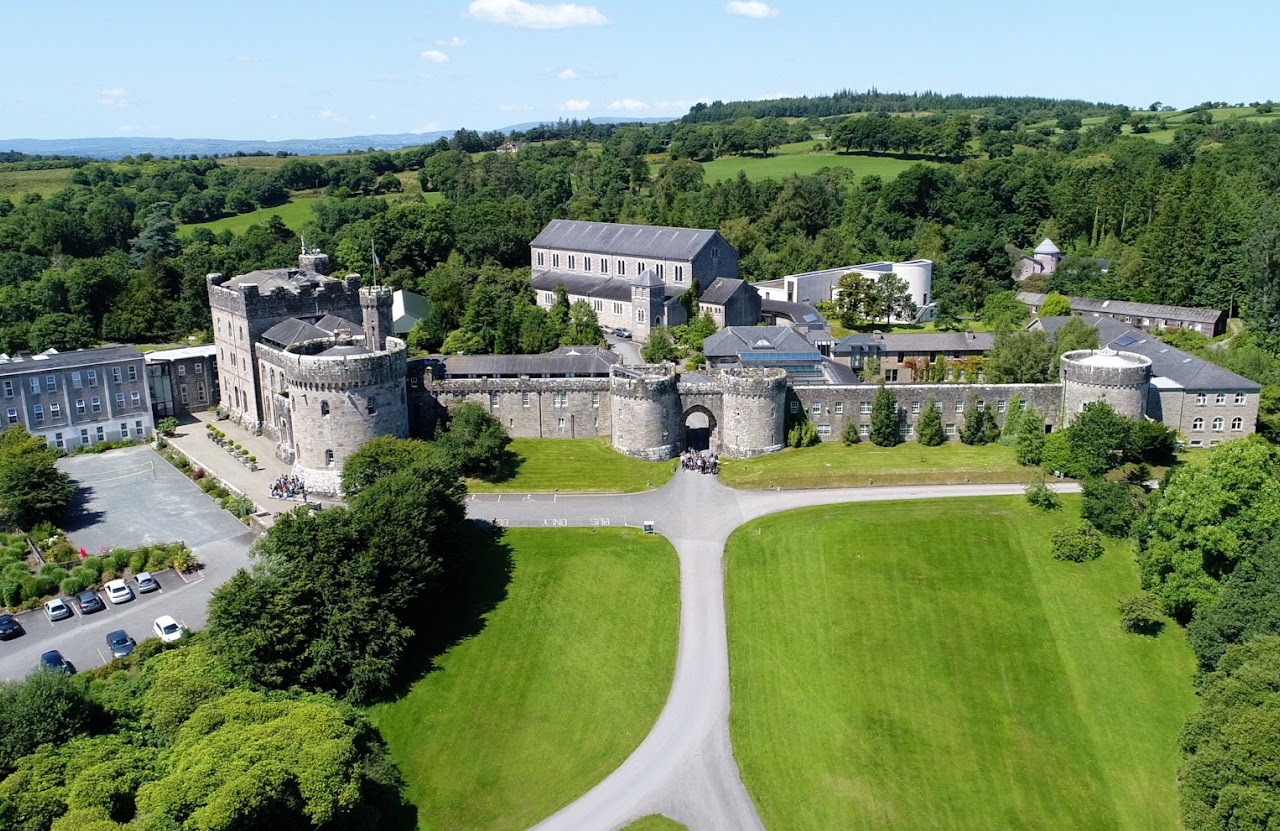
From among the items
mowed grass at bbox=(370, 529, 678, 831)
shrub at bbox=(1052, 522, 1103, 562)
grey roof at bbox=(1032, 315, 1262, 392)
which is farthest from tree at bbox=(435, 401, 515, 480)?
grey roof at bbox=(1032, 315, 1262, 392)

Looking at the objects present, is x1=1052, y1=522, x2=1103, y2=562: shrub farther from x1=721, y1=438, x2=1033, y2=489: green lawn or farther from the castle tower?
the castle tower

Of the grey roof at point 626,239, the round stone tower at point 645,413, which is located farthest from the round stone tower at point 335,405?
the grey roof at point 626,239

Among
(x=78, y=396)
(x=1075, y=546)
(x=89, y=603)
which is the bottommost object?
(x=89, y=603)

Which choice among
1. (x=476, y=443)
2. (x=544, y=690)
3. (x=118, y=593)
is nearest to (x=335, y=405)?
(x=476, y=443)

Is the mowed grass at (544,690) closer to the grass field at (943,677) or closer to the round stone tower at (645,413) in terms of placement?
the grass field at (943,677)

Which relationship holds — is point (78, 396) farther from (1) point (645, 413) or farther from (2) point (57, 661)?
(1) point (645, 413)

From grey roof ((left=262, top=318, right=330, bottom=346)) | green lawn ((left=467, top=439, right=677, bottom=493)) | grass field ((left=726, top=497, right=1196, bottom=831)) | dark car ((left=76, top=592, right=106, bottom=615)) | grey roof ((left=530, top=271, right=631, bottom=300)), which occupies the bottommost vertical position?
grass field ((left=726, top=497, right=1196, bottom=831))
